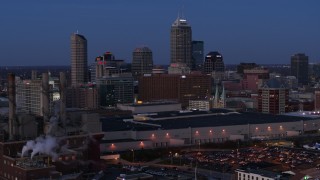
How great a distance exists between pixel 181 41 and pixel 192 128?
3916cm

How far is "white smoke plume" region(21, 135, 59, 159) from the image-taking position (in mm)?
13089

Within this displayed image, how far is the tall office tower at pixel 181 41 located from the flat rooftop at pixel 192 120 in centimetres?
3242

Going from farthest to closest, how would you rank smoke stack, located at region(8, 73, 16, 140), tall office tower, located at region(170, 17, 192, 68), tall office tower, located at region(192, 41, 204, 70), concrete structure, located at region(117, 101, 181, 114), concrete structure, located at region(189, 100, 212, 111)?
tall office tower, located at region(192, 41, 204, 70) → tall office tower, located at region(170, 17, 192, 68) → concrete structure, located at region(189, 100, 212, 111) → concrete structure, located at region(117, 101, 181, 114) → smoke stack, located at region(8, 73, 16, 140)

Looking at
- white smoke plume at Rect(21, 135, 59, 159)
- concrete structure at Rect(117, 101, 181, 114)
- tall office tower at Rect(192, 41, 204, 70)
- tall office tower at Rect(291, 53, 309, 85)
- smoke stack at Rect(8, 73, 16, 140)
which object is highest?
tall office tower at Rect(192, 41, 204, 70)

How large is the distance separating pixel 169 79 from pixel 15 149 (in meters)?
29.4

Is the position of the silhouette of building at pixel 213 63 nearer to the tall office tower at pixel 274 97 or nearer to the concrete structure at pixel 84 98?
the concrete structure at pixel 84 98

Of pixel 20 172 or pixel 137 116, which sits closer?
pixel 20 172

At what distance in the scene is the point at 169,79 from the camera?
4328cm

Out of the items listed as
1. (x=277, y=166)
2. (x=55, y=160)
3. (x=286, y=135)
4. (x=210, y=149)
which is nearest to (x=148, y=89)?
(x=286, y=135)

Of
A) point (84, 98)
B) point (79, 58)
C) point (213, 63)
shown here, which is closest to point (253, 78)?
point (213, 63)

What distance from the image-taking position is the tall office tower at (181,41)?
62.3 meters

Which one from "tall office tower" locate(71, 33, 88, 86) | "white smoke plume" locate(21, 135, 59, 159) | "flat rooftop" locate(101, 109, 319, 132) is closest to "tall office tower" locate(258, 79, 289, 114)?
"flat rooftop" locate(101, 109, 319, 132)

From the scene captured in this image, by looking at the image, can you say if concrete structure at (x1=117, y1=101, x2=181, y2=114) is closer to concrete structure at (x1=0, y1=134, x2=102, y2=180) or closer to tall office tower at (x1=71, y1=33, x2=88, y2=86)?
concrete structure at (x1=0, y1=134, x2=102, y2=180)

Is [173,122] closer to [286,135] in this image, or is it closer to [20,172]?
[286,135]
